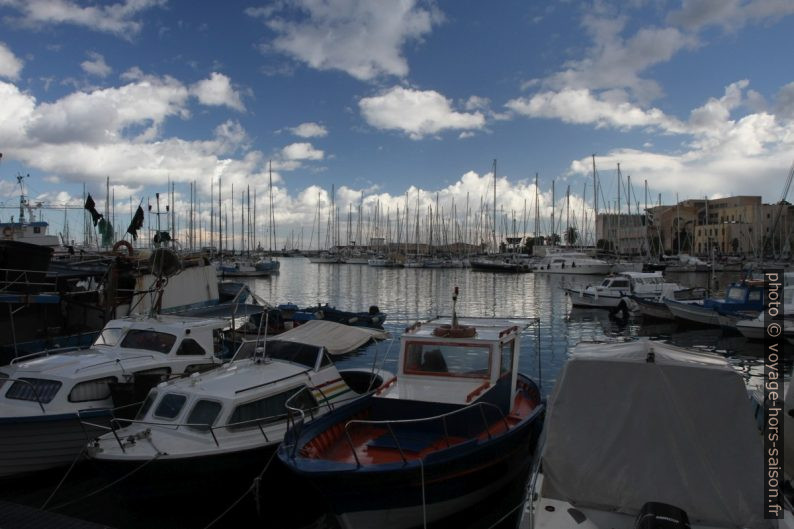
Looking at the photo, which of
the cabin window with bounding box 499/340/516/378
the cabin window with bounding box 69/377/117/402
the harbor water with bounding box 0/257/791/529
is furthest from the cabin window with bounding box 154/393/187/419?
the cabin window with bounding box 499/340/516/378

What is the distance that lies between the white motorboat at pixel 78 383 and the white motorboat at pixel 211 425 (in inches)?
36.3

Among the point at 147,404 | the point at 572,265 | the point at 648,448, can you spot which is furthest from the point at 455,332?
the point at 572,265

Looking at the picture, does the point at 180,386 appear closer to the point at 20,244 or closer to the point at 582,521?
the point at 582,521

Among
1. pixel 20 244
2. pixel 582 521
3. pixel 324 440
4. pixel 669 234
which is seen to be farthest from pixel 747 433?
pixel 669 234

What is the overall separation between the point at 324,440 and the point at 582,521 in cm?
490

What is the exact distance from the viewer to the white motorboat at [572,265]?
9225cm

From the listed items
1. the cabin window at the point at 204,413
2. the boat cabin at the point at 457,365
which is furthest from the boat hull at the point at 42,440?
the boat cabin at the point at 457,365

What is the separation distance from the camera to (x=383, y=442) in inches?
384

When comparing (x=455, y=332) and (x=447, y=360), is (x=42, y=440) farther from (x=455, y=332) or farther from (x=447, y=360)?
(x=455, y=332)

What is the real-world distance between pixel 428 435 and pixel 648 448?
4199 millimetres

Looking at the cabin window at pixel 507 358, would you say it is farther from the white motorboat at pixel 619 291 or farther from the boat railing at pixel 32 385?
the white motorboat at pixel 619 291

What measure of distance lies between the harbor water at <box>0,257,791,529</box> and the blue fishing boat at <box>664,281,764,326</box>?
0.94m

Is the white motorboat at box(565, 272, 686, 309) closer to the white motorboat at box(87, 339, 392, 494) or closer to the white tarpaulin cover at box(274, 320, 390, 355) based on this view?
the white tarpaulin cover at box(274, 320, 390, 355)

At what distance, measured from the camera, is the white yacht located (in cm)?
620
